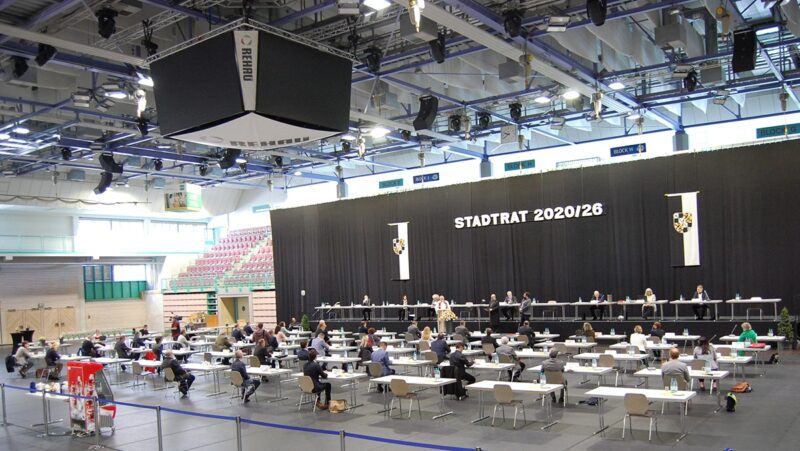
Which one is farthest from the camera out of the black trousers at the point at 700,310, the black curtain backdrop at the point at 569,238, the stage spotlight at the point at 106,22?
the black curtain backdrop at the point at 569,238

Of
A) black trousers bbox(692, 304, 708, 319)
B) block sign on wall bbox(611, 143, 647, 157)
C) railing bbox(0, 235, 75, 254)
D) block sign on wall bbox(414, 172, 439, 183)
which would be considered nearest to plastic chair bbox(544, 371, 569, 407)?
black trousers bbox(692, 304, 708, 319)

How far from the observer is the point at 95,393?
11.7 meters

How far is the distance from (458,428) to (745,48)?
1020 centimetres

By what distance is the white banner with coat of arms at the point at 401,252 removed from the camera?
2827cm

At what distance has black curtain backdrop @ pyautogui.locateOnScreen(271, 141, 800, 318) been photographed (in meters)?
20.0

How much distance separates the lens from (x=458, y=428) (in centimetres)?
1103

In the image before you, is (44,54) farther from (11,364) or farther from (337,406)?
(11,364)

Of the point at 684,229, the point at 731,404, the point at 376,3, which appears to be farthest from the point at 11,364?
the point at 684,229

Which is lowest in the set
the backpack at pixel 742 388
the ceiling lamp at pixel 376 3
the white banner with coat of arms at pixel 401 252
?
the backpack at pixel 742 388

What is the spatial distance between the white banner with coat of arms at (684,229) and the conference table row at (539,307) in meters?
1.42

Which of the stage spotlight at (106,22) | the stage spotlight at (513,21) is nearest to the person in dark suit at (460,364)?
the stage spotlight at (513,21)

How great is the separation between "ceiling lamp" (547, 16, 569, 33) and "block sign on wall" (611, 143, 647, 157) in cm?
1544

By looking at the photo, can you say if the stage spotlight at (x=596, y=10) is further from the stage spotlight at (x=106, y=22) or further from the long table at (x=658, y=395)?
the stage spotlight at (x=106, y=22)

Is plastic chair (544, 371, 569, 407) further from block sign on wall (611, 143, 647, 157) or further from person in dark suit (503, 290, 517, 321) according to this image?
block sign on wall (611, 143, 647, 157)
